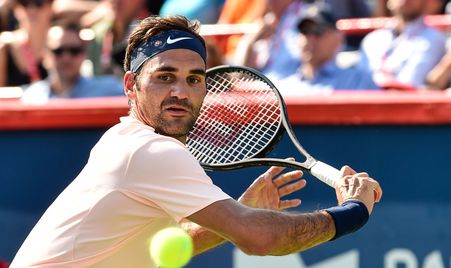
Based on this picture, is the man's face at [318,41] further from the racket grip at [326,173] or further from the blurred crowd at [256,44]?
the racket grip at [326,173]

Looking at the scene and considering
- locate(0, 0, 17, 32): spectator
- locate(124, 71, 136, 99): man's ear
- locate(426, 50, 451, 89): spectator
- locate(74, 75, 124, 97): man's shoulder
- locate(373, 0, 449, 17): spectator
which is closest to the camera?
locate(124, 71, 136, 99): man's ear

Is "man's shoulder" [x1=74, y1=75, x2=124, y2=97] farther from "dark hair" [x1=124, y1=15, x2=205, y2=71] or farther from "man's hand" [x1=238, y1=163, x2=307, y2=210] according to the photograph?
"dark hair" [x1=124, y1=15, x2=205, y2=71]

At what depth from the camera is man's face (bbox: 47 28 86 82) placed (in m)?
7.74

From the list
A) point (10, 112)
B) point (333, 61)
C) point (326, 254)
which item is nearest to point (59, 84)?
point (10, 112)

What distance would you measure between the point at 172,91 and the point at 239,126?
4.97 ft

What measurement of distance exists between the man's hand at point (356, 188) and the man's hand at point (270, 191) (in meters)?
0.49

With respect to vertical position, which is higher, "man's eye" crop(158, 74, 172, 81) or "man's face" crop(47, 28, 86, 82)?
"man's face" crop(47, 28, 86, 82)

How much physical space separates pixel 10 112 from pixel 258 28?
7.07 ft

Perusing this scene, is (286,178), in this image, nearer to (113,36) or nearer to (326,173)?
(326,173)

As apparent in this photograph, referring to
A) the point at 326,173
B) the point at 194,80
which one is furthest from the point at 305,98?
the point at 194,80

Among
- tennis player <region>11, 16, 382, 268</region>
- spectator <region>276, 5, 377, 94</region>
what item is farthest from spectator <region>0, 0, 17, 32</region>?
tennis player <region>11, 16, 382, 268</region>

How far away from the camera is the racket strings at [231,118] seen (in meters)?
5.03

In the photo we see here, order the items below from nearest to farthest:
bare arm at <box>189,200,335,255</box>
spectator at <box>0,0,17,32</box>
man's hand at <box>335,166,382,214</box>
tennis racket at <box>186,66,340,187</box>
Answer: bare arm at <box>189,200,335,255</box> → man's hand at <box>335,166,382,214</box> → tennis racket at <box>186,66,340,187</box> → spectator at <box>0,0,17,32</box>

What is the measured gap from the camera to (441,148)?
19.4 feet
